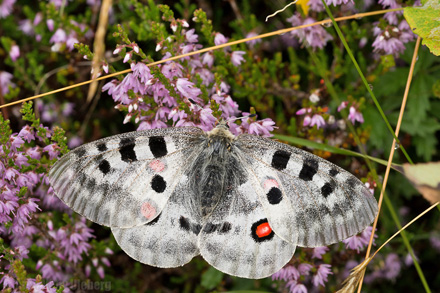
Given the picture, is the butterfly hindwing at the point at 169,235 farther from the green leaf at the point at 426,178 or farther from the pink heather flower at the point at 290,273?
the green leaf at the point at 426,178

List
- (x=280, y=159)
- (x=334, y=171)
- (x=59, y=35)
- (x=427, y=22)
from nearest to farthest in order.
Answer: (x=334, y=171) → (x=280, y=159) → (x=427, y=22) → (x=59, y=35)

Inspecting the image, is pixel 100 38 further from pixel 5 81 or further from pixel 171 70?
pixel 5 81

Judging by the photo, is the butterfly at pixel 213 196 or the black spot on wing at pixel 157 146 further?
the black spot on wing at pixel 157 146

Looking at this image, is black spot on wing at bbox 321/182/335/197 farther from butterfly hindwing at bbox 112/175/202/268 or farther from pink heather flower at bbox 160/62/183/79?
pink heather flower at bbox 160/62/183/79

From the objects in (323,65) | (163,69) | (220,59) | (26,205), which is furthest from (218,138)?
(323,65)

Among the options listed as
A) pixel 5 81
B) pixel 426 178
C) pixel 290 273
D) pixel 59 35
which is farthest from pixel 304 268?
pixel 5 81

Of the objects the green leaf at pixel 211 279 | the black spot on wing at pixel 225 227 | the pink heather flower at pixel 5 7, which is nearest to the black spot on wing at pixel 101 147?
the black spot on wing at pixel 225 227

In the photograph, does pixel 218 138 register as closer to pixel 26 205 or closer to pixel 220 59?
pixel 220 59
